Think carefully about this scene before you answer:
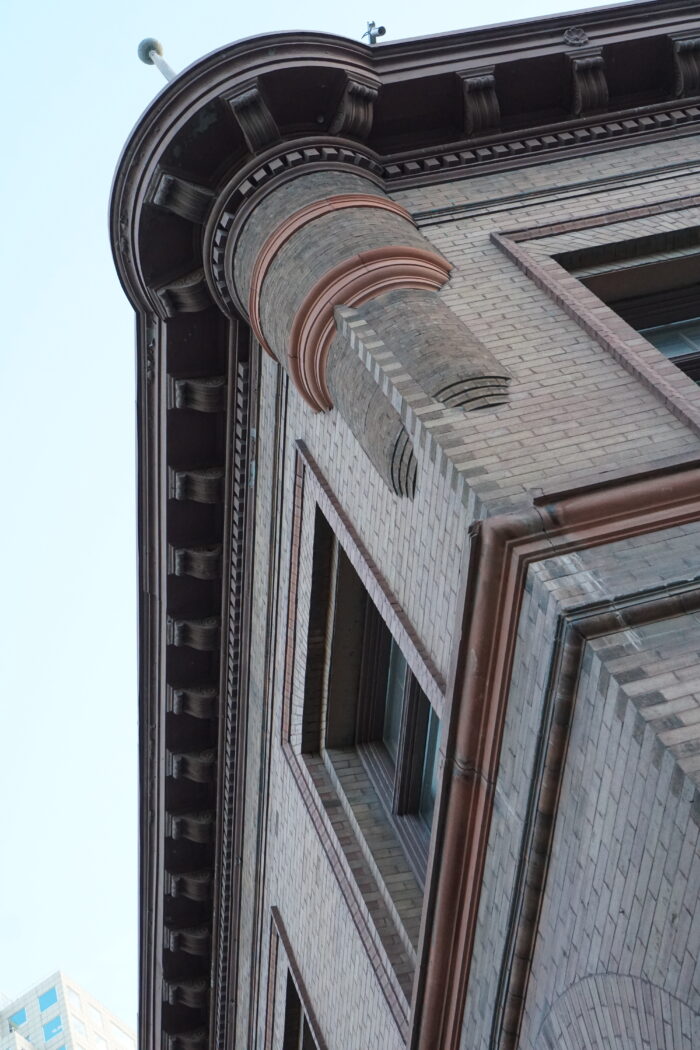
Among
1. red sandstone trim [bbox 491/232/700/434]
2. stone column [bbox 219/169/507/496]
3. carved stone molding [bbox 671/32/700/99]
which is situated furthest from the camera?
carved stone molding [bbox 671/32/700/99]

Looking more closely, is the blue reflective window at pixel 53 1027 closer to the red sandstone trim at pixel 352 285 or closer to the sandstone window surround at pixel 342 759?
the sandstone window surround at pixel 342 759

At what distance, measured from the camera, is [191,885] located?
1496cm

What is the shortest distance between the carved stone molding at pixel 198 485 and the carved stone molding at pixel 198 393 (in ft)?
2.56

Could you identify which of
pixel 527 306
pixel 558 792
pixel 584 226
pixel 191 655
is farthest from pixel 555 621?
pixel 191 655

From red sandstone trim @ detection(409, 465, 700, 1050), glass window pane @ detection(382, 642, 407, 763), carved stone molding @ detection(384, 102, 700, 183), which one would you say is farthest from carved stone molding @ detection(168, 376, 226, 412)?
red sandstone trim @ detection(409, 465, 700, 1050)

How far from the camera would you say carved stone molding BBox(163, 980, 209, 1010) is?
50.1ft

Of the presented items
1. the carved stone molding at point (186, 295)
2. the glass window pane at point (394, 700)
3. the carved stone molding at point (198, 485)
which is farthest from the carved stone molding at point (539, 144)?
the glass window pane at point (394, 700)

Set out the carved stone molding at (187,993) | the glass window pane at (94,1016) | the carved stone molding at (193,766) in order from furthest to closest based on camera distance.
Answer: the glass window pane at (94,1016)
the carved stone molding at (187,993)
the carved stone molding at (193,766)

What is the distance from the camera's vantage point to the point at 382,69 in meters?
10.4

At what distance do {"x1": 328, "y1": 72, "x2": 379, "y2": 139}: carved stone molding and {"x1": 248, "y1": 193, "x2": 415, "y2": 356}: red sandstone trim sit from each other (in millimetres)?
1084

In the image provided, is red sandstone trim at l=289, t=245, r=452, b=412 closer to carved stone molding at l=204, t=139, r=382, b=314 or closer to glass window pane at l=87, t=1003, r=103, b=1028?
carved stone molding at l=204, t=139, r=382, b=314

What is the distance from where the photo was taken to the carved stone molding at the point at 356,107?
1012 centimetres

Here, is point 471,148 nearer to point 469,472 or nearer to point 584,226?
point 584,226

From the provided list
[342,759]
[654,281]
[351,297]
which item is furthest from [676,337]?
[342,759]
